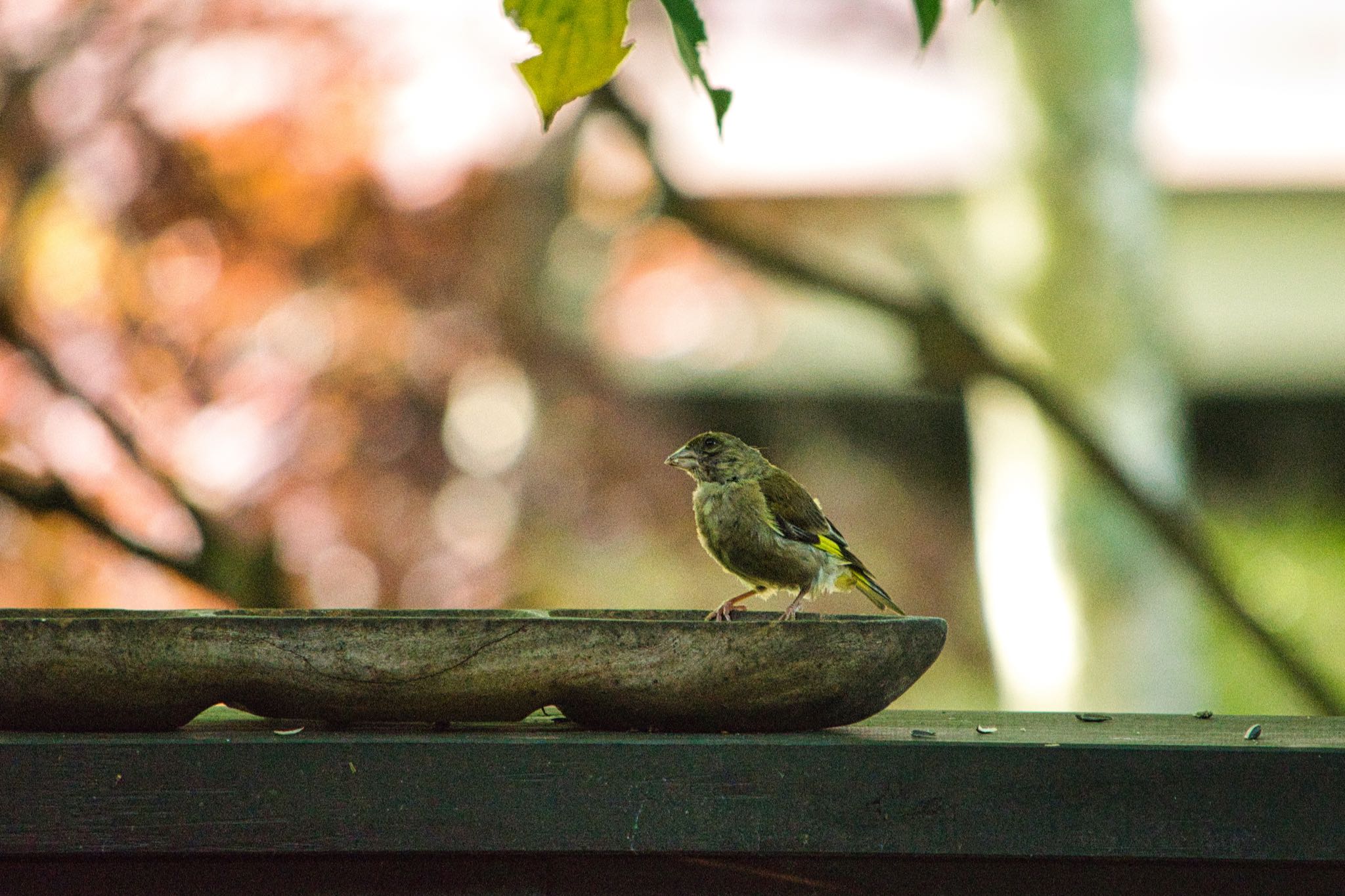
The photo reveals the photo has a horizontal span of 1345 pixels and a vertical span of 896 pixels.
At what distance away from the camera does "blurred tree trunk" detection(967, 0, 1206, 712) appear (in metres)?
6.12

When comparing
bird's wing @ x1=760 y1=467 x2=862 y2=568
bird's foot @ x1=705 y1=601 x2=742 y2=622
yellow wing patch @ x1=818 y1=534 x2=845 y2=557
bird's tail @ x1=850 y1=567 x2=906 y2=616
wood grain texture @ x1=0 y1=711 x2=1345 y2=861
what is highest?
bird's wing @ x1=760 y1=467 x2=862 y2=568

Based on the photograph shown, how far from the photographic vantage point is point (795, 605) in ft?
9.57

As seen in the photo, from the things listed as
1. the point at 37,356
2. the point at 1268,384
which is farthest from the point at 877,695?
the point at 1268,384

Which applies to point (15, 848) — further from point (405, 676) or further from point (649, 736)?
point (649, 736)

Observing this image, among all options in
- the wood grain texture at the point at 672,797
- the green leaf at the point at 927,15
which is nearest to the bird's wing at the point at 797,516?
the wood grain texture at the point at 672,797

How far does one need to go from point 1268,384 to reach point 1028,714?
1034 centimetres

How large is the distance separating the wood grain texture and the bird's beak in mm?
1483

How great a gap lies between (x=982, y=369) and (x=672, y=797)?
3019mm

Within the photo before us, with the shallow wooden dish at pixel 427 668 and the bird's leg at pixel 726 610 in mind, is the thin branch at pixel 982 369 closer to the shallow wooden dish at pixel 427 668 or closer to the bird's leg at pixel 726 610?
the bird's leg at pixel 726 610

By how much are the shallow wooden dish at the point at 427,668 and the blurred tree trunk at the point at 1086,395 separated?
4.27 meters

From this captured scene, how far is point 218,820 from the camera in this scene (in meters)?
1.82

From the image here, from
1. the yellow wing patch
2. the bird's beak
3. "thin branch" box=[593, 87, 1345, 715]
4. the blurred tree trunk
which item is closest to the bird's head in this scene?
the bird's beak

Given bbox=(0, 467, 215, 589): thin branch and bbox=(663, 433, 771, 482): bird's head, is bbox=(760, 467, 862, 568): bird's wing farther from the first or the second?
bbox=(0, 467, 215, 589): thin branch

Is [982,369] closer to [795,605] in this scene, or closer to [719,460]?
[719,460]
